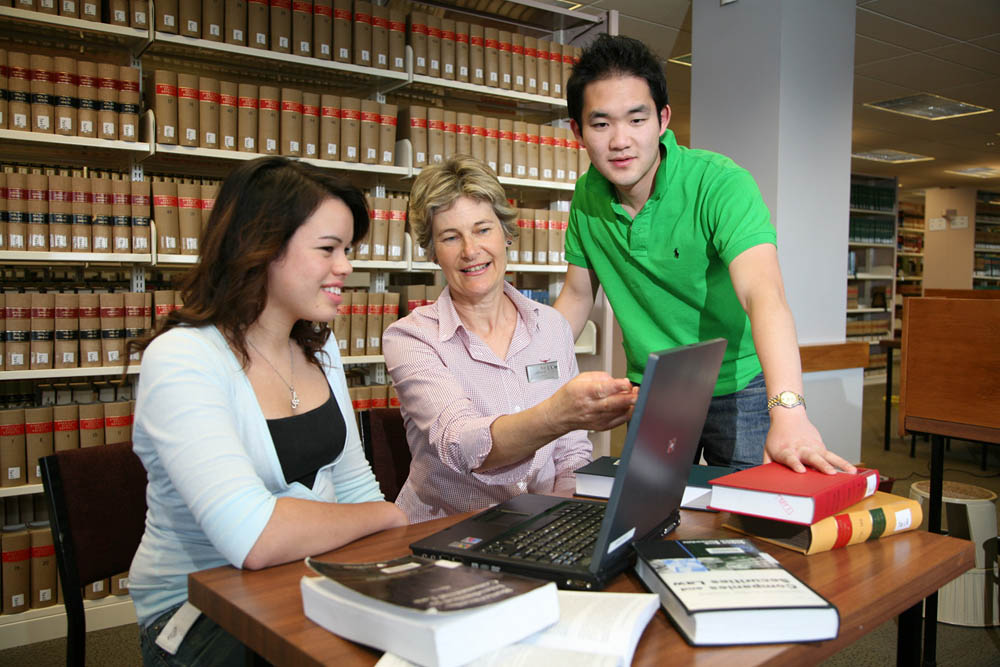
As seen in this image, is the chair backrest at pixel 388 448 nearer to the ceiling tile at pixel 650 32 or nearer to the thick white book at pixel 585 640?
the thick white book at pixel 585 640

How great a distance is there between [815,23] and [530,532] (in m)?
3.87

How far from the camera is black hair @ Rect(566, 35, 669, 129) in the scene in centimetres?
154

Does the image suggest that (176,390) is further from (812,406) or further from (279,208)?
(812,406)

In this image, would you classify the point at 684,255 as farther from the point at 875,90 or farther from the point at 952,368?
the point at 875,90

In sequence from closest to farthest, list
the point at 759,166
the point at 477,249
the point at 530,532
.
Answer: the point at 530,532, the point at 477,249, the point at 759,166

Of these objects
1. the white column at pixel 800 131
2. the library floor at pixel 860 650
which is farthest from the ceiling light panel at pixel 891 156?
the library floor at pixel 860 650

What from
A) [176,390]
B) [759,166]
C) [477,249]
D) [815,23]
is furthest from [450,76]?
[176,390]

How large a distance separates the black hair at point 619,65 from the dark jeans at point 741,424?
659 millimetres

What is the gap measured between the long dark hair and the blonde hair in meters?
0.34

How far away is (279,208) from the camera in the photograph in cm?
129

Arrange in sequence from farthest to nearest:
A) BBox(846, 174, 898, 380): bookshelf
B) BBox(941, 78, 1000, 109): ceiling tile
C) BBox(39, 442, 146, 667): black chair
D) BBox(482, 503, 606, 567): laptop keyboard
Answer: BBox(846, 174, 898, 380): bookshelf → BBox(941, 78, 1000, 109): ceiling tile → BBox(39, 442, 146, 667): black chair → BBox(482, 503, 606, 567): laptop keyboard

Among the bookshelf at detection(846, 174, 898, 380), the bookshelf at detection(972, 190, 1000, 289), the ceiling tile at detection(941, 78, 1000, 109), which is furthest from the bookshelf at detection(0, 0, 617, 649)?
the bookshelf at detection(972, 190, 1000, 289)

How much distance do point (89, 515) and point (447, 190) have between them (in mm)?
955

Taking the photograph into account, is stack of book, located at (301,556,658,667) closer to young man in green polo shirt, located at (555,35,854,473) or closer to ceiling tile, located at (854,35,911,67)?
young man in green polo shirt, located at (555,35,854,473)
